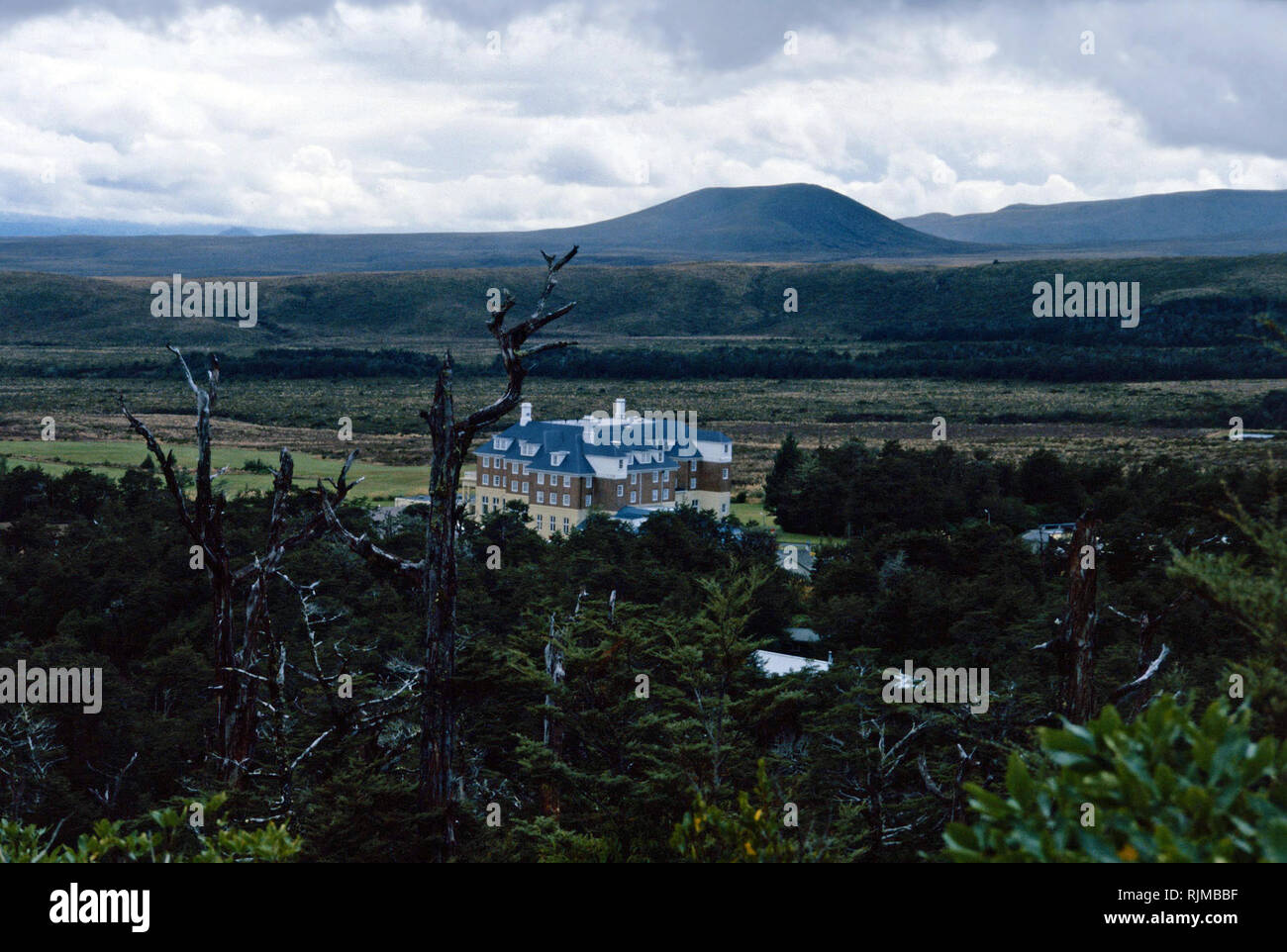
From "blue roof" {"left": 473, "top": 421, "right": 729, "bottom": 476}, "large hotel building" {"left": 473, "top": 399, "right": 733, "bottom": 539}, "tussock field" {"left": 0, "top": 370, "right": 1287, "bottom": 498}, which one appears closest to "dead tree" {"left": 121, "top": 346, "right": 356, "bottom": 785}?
"large hotel building" {"left": 473, "top": 399, "right": 733, "bottom": 539}

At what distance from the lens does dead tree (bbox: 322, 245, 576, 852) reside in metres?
13.9

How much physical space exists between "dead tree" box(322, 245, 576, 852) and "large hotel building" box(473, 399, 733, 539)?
3568 centimetres

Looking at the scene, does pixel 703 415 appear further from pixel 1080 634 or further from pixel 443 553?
pixel 443 553

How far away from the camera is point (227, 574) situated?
14.9 m

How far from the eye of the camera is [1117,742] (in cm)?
454

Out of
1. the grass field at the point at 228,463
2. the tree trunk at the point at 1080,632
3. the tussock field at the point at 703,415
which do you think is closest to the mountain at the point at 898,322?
the tussock field at the point at 703,415

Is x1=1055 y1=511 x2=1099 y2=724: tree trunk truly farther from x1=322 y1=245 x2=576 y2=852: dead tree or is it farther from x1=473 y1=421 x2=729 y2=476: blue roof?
x1=473 y1=421 x2=729 y2=476: blue roof

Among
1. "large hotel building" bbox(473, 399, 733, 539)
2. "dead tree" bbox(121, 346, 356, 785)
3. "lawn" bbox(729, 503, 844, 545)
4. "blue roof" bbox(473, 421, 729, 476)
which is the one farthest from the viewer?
"blue roof" bbox(473, 421, 729, 476)

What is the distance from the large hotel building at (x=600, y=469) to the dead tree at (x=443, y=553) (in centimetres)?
3568

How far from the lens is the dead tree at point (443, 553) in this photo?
1395 cm

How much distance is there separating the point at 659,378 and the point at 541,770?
130355 mm

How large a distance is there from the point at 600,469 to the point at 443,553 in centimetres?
3997
